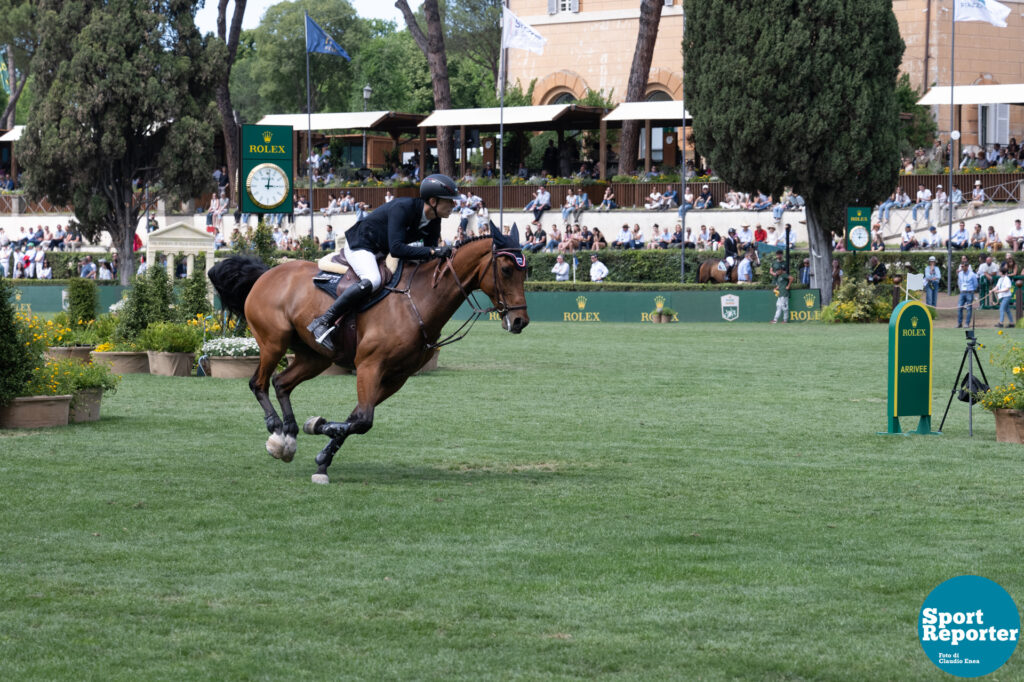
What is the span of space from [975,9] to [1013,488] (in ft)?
118

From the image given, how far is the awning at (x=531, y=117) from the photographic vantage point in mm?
54781

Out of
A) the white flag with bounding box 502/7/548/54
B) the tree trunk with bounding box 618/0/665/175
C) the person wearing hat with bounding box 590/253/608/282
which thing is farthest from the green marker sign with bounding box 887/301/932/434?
the tree trunk with bounding box 618/0/665/175

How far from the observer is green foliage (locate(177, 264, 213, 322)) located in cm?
2359

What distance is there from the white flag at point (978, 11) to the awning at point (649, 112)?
10.8 meters

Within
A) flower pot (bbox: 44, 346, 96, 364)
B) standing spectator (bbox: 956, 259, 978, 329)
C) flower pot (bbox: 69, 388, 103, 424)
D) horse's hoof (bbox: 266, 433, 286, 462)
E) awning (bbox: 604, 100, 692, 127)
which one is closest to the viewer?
horse's hoof (bbox: 266, 433, 286, 462)

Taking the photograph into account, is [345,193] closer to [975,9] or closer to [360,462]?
[975,9]

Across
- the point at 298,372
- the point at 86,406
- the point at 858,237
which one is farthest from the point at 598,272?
the point at 298,372

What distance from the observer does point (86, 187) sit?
2026 inches

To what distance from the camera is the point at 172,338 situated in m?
21.9

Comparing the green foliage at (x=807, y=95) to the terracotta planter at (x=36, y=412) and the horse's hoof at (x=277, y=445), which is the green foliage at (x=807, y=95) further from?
the horse's hoof at (x=277, y=445)

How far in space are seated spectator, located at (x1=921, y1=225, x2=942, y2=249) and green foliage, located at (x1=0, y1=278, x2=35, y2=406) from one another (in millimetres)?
34891

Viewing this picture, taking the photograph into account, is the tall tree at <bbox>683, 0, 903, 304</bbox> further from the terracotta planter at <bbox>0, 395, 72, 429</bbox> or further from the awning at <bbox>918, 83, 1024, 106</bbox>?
the terracotta planter at <bbox>0, 395, 72, 429</bbox>

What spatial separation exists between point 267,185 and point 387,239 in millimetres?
13512

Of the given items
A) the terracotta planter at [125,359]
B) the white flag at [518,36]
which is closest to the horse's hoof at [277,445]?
the terracotta planter at [125,359]
